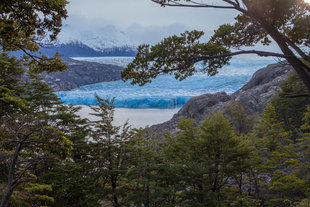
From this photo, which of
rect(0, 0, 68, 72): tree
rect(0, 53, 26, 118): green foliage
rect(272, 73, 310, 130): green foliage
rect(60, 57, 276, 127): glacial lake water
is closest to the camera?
rect(0, 0, 68, 72): tree

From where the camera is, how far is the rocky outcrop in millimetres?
27922

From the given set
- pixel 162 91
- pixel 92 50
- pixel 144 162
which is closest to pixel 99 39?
pixel 92 50

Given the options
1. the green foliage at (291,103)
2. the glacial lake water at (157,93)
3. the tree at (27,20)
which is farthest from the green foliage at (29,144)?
the glacial lake water at (157,93)

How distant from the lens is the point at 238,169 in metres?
10.4

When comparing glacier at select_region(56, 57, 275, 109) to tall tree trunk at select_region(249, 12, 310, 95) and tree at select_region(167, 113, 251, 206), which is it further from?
tall tree trunk at select_region(249, 12, 310, 95)

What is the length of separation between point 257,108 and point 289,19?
23.7 m

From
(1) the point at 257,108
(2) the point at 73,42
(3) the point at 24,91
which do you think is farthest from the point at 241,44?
(2) the point at 73,42

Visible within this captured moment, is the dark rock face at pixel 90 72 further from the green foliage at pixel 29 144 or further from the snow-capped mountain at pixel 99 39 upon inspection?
the green foliage at pixel 29 144

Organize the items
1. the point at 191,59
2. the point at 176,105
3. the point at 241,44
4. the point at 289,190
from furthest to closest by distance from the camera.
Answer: the point at 176,105 → the point at 289,190 → the point at 241,44 → the point at 191,59

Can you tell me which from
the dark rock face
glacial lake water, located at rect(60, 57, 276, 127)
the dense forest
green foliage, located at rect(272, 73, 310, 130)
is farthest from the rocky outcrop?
the dark rock face

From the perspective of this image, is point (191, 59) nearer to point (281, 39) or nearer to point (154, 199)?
point (281, 39)

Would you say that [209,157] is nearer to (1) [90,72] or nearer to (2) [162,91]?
(2) [162,91]

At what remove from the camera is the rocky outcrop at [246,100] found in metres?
27.9

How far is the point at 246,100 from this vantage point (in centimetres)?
2850
